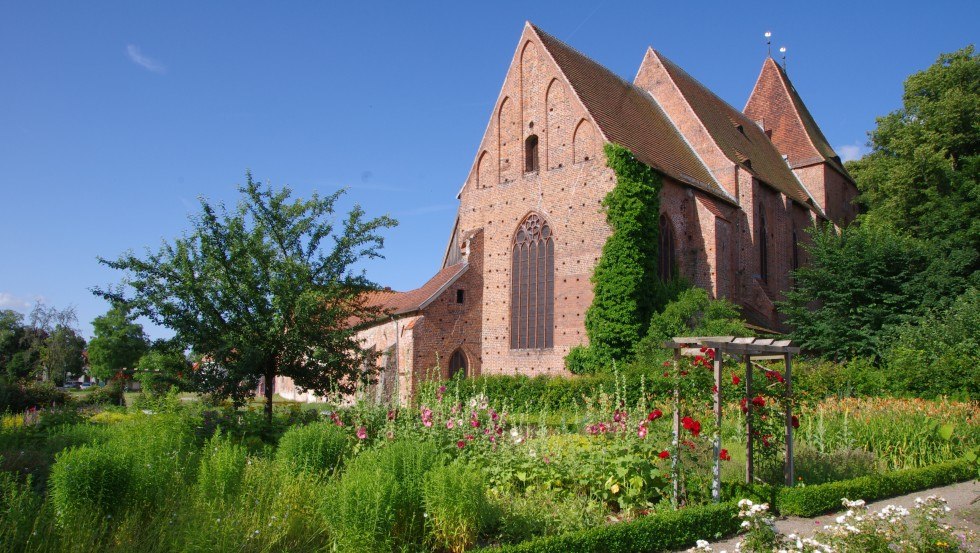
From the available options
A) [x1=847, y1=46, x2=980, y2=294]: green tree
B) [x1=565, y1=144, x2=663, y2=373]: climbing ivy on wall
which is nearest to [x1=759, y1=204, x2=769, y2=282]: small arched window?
[x1=847, y1=46, x2=980, y2=294]: green tree

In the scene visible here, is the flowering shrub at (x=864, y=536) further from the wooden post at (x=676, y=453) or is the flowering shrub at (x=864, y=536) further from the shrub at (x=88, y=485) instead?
the shrub at (x=88, y=485)

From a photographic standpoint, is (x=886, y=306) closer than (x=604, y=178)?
No

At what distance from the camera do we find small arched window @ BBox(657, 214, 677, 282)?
2219 centimetres

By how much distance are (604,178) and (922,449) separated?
11798 millimetres

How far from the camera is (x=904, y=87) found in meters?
30.2

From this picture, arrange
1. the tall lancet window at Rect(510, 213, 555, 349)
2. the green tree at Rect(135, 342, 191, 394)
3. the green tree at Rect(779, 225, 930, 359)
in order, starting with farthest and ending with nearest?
1. the green tree at Rect(779, 225, 930, 359)
2. the tall lancet window at Rect(510, 213, 555, 349)
3. the green tree at Rect(135, 342, 191, 394)

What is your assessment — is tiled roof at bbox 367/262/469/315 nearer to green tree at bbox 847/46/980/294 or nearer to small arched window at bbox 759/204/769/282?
small arched window at bbox 759/204/769/282

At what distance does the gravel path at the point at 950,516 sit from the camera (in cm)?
796

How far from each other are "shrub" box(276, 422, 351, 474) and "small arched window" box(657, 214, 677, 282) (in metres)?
15.6

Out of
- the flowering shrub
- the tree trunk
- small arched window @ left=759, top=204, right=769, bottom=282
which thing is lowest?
the flowering shrub

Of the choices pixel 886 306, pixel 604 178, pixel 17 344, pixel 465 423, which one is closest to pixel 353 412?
pixel 465 423

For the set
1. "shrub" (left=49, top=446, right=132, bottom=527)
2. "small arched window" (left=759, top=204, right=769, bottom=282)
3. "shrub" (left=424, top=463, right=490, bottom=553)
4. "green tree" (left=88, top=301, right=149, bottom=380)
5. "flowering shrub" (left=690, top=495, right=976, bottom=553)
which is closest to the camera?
"shrub" (left=49, top=446, right=132, bottom=527)

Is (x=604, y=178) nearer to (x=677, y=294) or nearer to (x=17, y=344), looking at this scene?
(x=677, y=294)

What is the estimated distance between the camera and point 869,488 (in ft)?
30.9
